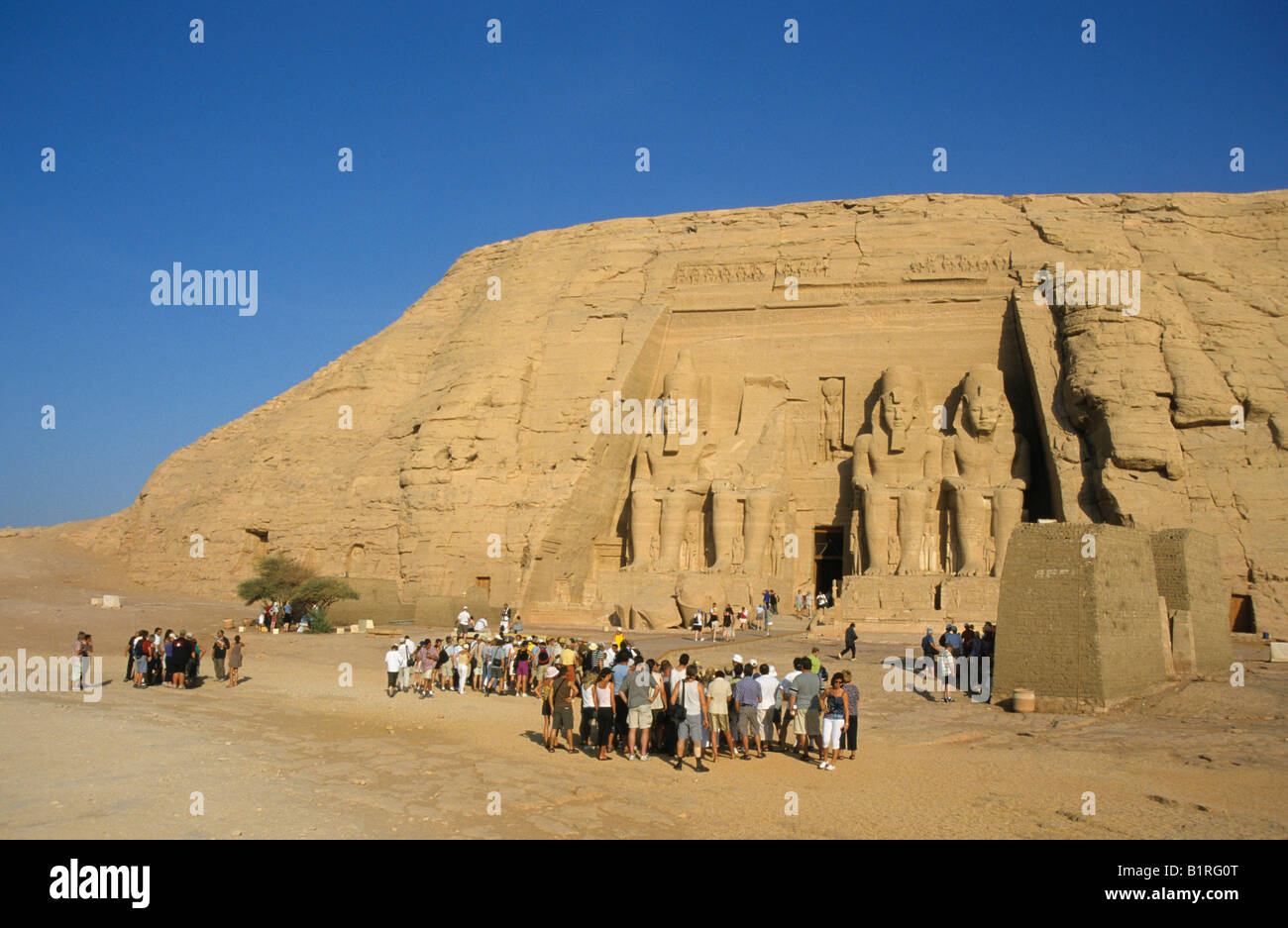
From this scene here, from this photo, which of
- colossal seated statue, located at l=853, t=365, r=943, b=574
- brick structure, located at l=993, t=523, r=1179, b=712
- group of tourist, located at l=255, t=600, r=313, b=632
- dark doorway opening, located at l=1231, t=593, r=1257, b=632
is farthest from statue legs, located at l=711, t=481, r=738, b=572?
brick structure, located at l=993, t=523, r=1179, b=712

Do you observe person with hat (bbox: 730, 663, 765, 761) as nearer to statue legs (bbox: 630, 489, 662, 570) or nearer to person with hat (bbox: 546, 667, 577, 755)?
person with hat (bbox: 546, 667, 577, 755)

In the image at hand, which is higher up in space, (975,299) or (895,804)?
(975,299)

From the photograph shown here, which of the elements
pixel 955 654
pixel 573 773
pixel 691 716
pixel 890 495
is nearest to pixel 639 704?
pixel 691 716

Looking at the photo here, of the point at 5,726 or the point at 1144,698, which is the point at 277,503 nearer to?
the point at 5,726

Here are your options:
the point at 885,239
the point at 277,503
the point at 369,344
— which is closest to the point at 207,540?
the point at 277,503

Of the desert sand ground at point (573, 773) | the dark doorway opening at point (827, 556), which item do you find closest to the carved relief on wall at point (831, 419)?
the dark doorway opening at point (827, 556)

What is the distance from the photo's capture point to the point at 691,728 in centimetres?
845

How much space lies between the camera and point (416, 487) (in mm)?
20672

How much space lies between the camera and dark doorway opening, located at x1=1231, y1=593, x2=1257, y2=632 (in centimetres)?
1573

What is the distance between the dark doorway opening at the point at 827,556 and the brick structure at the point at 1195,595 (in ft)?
28.4

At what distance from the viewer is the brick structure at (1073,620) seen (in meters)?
10.3
